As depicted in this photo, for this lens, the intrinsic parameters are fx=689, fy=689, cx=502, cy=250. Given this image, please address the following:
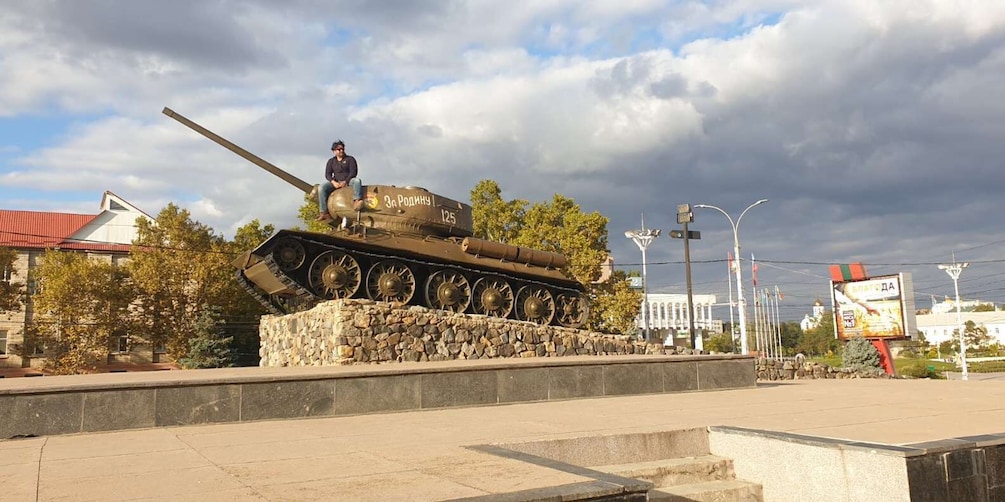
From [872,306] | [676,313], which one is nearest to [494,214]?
[872,306]

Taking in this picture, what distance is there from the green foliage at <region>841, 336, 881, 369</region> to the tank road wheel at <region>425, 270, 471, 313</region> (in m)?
18.5

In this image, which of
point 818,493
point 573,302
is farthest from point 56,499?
point 573,302

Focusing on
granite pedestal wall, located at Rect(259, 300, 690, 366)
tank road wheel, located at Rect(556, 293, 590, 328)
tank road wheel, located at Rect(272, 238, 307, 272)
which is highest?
tank road wheel, located at Rect(272, 238, 307, 272)

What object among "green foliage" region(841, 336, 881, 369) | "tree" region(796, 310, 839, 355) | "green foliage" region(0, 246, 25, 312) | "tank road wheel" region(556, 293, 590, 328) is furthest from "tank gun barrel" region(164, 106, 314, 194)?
"tree" region(796, 310, 839, 355)

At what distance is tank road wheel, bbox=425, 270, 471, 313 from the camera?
57.7 ft

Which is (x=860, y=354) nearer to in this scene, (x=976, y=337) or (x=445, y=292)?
(x=445, y=292)

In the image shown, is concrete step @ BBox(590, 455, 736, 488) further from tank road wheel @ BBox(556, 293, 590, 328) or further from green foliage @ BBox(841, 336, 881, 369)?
green foliage @ BBox(841, 336, 881, 369)

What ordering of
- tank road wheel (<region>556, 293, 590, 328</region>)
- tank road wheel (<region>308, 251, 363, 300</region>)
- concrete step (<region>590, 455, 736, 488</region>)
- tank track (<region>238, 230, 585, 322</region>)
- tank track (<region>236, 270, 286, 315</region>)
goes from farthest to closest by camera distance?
tank road wheel (<region>556, 293, 590, 328</region>) → tank track (<region>236, 270, 286, 315</region>) → tank road wheel (<region>308, 251, 363, 300</region>) → tank track (<region>238, 230, 585, 322</region>) → concrete step (<region>590, 455, 736, 488</region>)

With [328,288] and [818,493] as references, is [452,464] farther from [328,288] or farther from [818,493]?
[328,288]

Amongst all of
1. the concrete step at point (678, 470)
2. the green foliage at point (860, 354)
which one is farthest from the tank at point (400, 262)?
the green foliage at point (860, 354)

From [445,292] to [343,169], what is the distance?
403cm

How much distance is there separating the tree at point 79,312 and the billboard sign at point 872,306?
3523 centimetres

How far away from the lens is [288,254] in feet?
51.3

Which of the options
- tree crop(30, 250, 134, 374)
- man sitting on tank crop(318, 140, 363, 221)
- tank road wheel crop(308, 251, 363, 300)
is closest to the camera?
tank road wheel crop(308, 251, 363, 300)
